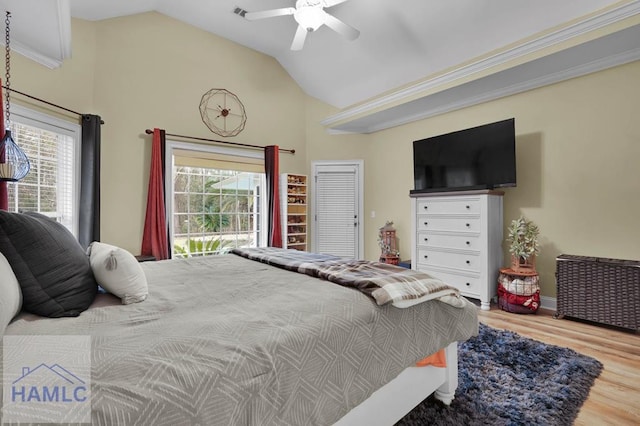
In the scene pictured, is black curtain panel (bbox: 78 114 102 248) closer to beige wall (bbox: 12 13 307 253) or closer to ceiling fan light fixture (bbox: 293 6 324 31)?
beige wall (bbox: 12 13 307 253)

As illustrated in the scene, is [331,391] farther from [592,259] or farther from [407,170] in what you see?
[407,170]

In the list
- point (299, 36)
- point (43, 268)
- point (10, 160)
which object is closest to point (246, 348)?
point (43, 268)

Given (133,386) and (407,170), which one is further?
(407,170)

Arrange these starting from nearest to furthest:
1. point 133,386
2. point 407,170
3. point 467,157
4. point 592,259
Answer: point 133,386, point 592,259, point 467,157, point 407,170

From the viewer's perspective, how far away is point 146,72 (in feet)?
12.4

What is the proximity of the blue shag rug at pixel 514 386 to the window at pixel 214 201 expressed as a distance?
3.36m

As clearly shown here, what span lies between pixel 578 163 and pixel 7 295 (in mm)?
4256

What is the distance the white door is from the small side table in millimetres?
2399

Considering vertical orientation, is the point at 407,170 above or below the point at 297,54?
below

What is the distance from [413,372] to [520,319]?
7.14ft

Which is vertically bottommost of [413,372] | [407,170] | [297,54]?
[413,372]

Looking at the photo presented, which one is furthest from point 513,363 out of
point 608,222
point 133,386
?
point 133,386

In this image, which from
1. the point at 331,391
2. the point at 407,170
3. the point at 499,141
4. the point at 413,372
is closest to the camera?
the point at 331,391

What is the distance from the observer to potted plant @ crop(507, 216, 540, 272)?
3.19m
